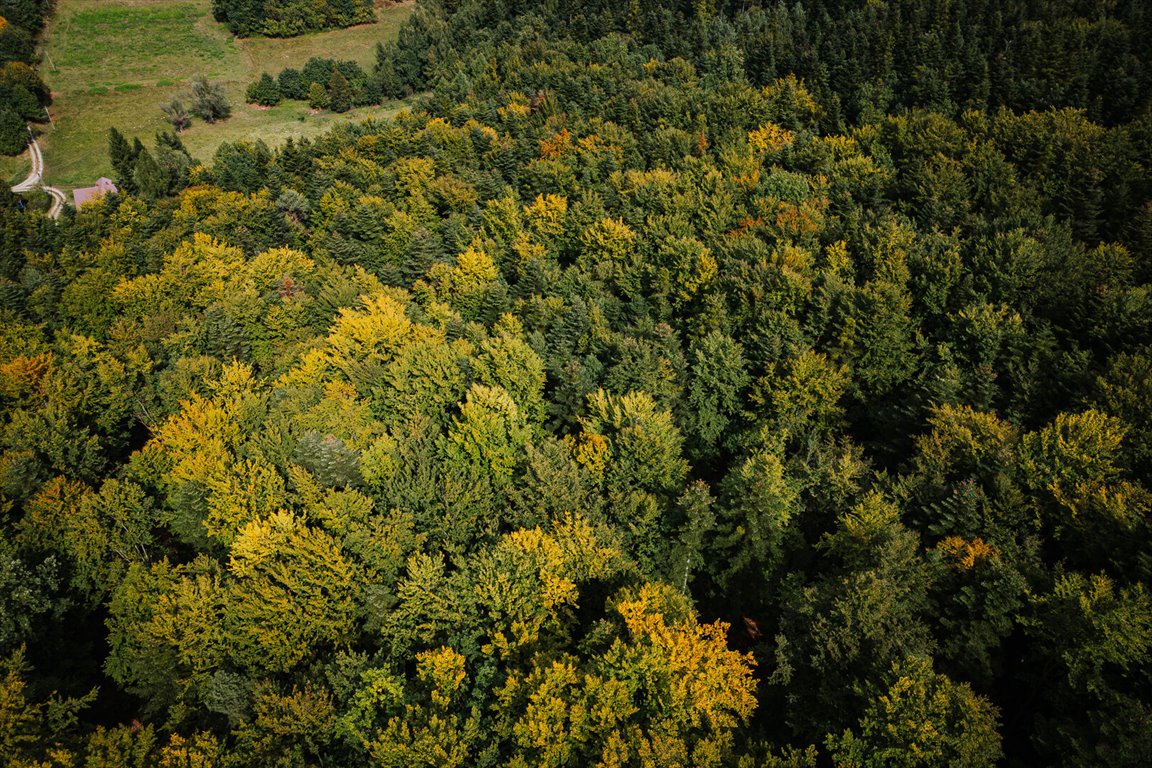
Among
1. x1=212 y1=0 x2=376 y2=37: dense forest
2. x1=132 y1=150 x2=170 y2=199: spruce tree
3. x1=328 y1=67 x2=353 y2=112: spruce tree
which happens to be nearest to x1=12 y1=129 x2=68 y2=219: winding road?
x1=132 y1=150 x2=170 y2=199: spruce tree

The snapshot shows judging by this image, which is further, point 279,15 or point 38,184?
point 279,15

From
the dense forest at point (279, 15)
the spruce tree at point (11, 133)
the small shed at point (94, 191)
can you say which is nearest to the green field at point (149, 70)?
the dense forest at point (279, 15)

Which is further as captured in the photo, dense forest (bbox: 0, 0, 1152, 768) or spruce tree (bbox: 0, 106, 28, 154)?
spruce tree (bbox: 0, 106, 28, 154)

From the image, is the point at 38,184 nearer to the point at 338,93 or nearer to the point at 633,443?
the point at 338,93

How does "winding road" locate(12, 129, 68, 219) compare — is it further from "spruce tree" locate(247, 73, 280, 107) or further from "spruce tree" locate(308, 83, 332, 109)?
"spruce tree" locate(308, 83, 332, 109)

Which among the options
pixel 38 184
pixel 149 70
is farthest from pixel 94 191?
pixel 149 70

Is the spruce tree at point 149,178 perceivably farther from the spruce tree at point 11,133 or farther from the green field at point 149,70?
the spruce tree at point 11,133
